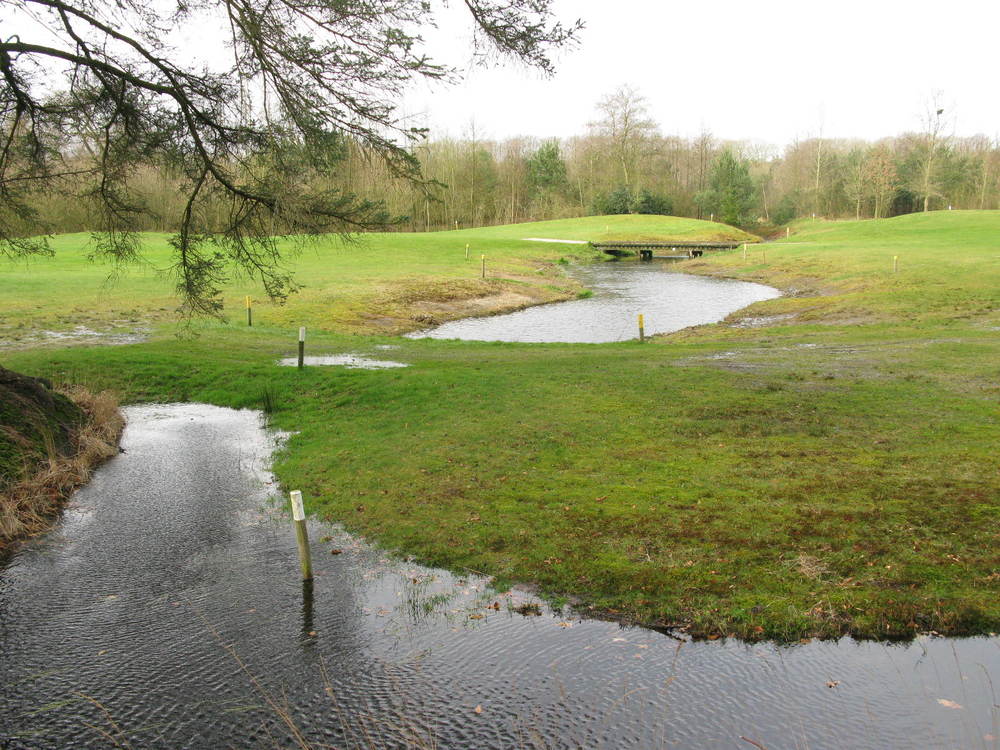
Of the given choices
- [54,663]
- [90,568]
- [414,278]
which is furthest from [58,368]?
[414,278]

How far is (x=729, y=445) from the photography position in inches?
428

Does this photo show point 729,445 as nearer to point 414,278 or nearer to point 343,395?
point 343,395

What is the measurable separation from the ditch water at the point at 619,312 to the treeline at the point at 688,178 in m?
35.1

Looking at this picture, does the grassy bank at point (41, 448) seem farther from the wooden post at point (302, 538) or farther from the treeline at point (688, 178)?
the treeline at point (688, 178)

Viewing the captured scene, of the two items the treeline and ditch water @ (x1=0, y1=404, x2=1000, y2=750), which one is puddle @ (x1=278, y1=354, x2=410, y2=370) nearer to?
ditch water @ (x1=0, y1=404, x2=1000, y2=750)

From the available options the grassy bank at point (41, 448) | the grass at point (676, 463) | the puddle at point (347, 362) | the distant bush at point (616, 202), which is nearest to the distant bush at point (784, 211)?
the distant bush at point (616, 202)

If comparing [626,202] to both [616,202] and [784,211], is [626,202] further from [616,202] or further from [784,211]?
[784,211]

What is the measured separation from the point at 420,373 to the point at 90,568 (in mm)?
9716

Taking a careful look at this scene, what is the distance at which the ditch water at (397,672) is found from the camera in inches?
212

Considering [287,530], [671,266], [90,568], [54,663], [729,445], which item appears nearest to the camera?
[54,663]

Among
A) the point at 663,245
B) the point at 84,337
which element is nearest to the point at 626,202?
the point at 663,245

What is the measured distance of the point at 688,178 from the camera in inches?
4353

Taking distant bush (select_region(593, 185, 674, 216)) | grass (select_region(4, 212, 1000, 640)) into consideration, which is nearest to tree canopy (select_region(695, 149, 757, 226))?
distant bush (select_region(593, 185, 674, 216))

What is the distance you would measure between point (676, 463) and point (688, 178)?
10787cm
